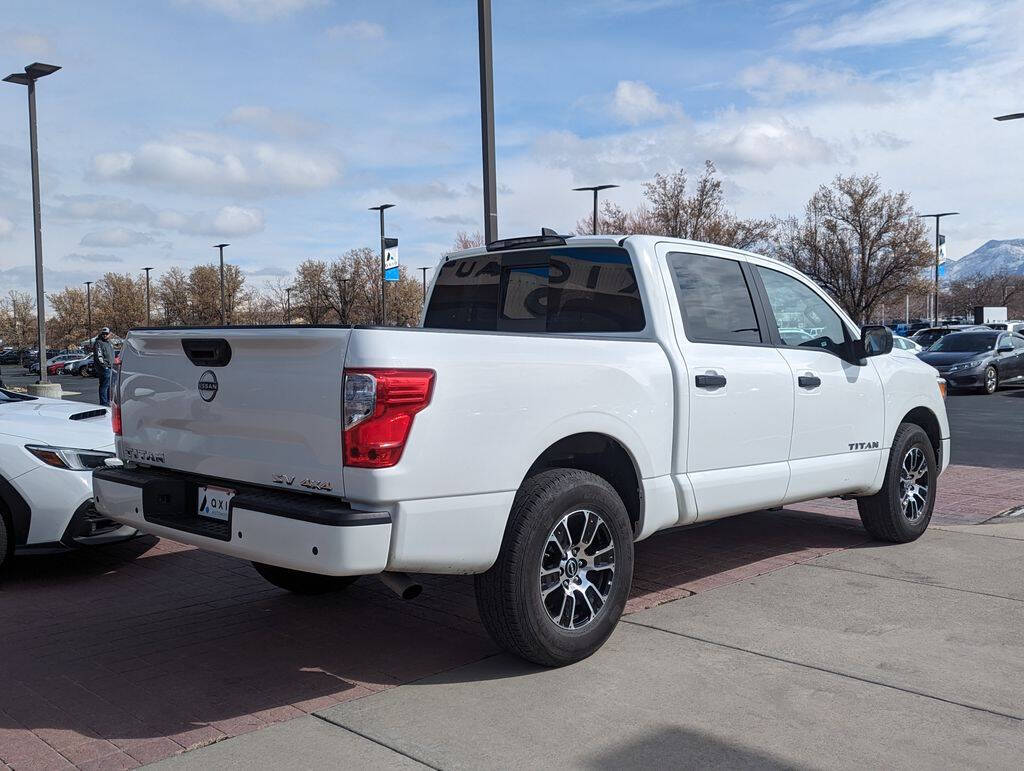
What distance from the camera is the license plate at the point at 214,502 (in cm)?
414

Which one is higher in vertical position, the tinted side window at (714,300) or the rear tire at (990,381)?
the tinted side window at (714,300)

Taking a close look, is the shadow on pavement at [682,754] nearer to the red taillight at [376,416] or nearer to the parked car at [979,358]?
the red taillight at [376,416]

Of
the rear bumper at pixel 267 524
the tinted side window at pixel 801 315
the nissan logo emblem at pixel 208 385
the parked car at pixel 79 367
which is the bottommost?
the parked car at pixel 79 367

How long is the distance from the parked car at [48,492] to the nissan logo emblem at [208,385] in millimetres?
2112

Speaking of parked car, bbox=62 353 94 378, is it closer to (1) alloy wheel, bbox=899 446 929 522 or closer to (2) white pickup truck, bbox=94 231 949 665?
(1) alloy wheel, bbox=899 446 929 522

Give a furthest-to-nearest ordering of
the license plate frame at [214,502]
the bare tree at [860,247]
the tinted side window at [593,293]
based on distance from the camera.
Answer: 1. the bare tree at [860,247]
2. the tinted side window at [593,293]
3. the license plate frame at [214,502]

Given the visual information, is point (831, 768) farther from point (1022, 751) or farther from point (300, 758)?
point (300, 758)

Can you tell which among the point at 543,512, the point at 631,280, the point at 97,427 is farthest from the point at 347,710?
the point at 97,427

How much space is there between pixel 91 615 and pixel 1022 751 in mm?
4452

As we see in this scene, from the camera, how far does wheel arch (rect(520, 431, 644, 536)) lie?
14.7ft

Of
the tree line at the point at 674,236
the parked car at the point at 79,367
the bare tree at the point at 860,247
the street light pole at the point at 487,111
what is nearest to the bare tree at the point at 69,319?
the tree line at the point at 674,236

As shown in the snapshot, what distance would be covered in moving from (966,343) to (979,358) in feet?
4.12

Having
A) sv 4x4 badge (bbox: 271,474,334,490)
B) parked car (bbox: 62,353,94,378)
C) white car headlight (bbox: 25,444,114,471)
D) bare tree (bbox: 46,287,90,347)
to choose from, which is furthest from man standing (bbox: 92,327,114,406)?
bare tree (bbox: 46,287,90,347)

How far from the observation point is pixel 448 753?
11.7ft
